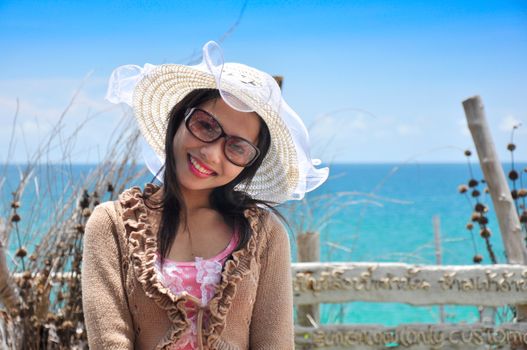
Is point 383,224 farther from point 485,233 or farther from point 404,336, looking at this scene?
point 404,336

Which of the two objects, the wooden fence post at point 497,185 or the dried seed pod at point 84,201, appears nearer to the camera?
the dried seed pod at point 84,201

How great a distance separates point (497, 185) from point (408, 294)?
889 millimetres

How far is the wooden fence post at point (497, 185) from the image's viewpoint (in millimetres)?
4195

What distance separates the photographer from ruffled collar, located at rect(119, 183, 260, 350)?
1883mm

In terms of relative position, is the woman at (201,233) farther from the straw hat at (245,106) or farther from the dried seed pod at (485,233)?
the dried seed pod at (485,233)

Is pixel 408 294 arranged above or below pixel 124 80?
below

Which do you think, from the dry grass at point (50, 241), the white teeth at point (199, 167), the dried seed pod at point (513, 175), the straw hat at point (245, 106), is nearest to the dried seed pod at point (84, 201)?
the dry grass at point (50, 241)

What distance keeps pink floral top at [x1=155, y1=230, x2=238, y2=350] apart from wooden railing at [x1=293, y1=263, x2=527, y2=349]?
2059 mm

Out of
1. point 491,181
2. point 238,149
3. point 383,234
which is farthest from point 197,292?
point 383,234

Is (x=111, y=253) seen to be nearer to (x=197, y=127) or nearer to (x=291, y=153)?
(x=197, y=127)

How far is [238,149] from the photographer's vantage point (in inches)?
76.1

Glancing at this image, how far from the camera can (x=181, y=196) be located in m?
2.01

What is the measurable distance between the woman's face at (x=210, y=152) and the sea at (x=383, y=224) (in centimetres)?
158

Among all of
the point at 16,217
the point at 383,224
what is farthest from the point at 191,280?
the point at 383,224
